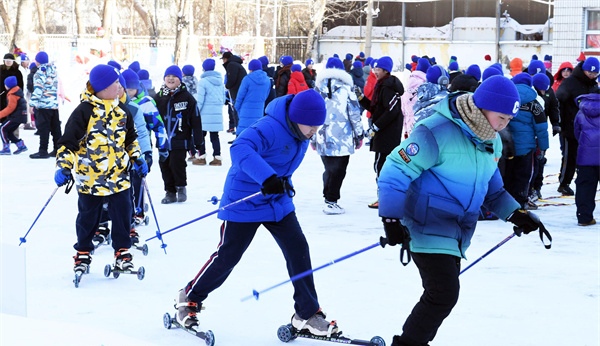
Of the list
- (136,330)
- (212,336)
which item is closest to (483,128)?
(212,336)

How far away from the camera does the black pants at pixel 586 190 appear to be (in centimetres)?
878

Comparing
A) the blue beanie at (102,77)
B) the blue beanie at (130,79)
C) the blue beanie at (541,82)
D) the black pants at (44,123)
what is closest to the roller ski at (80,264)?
the blue beanie at (102,77)

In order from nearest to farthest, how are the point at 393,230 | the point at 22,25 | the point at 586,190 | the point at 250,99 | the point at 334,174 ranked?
the point at 393,230, the point at 586,190, the point at 334,174, the point at 250,99, the point at 22,25

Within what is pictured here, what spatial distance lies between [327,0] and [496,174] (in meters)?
40.9

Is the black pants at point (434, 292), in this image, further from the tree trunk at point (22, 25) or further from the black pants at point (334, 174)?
the tree trunk at point (22, 25)

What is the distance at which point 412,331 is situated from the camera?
4238 millimetres

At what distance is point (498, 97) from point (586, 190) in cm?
516

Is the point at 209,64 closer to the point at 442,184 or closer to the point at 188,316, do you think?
the point at 188,316

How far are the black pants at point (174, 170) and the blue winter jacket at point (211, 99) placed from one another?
2906 mm

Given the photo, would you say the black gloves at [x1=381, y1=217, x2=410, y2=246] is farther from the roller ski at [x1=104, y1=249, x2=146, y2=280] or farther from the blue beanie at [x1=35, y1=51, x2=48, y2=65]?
the blue beanie at [x1=35, y1=51, x2=48, y2=65]

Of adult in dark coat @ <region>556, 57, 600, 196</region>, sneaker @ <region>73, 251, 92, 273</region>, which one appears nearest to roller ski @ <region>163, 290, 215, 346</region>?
sneaker @ <region>73, 251, 92, 273</region>

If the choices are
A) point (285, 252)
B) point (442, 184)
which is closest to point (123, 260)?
point (285, 252)

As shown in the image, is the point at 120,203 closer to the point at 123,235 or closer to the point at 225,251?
the point at 123,235

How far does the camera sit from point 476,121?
160 inches
